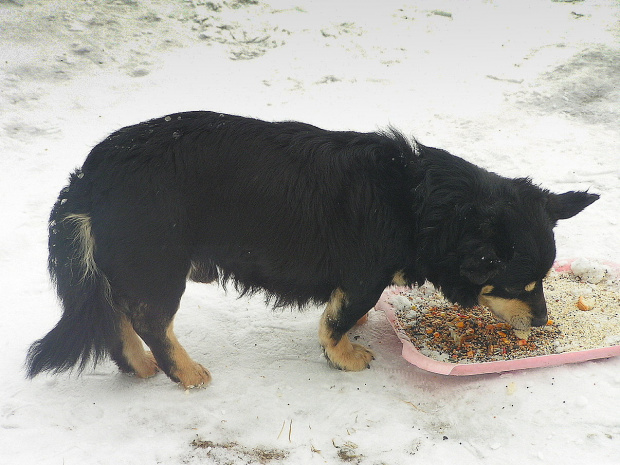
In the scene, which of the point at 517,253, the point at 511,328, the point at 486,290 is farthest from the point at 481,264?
the point at 511,328

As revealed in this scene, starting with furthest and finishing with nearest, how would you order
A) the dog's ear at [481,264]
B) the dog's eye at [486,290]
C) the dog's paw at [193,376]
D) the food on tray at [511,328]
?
the food on tray at [511,328]
the dog's paw at [193,376]
the dog's eye at [486,290]
the dog's ear at [481,264]

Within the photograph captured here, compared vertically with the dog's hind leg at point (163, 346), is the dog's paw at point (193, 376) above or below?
below

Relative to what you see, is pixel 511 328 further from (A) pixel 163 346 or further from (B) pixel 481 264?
(A) pixel 163 346

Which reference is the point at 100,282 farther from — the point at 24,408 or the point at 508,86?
the point at 508,86

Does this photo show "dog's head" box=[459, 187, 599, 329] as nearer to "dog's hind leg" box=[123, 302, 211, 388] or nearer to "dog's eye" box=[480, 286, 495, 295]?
"dog's eye" box=[480, 286, 495, 295]

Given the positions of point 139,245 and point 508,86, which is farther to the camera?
point 508,86

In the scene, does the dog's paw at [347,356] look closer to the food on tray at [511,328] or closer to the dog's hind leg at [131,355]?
the food on tray at [511,328]

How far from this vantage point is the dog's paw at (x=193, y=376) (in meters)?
3.89

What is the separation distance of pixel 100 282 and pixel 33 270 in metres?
1.84

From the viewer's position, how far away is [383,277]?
3.78 m

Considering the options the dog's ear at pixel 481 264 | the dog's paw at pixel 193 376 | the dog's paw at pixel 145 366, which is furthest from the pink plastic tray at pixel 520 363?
the dog's paw at pixel 145 366

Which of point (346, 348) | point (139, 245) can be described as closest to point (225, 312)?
point (346, 348)

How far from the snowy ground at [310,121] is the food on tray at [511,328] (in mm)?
230

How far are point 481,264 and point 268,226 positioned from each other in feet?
4.30
